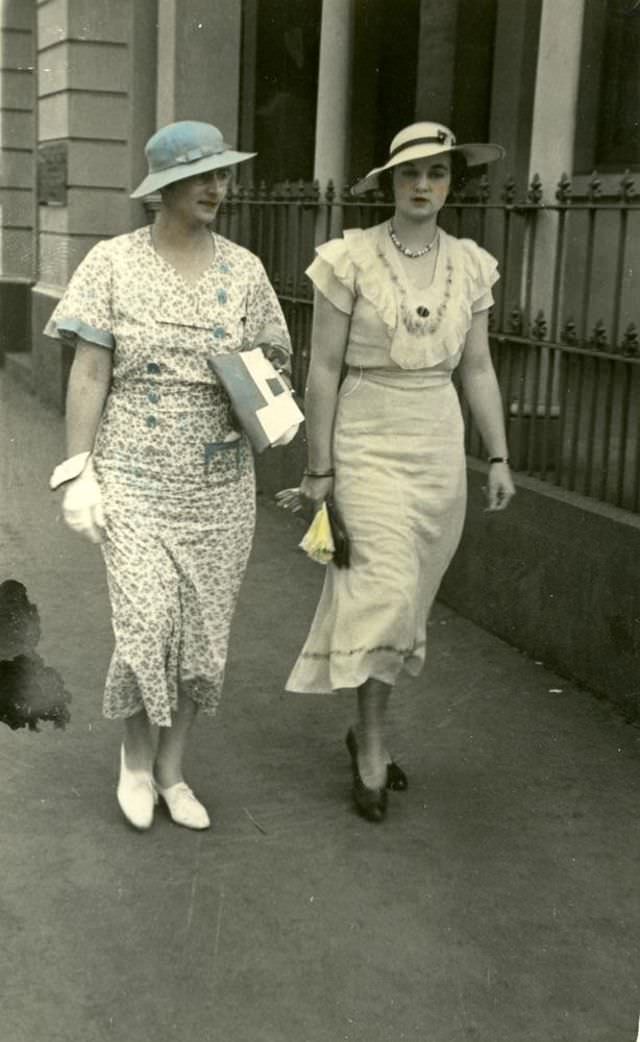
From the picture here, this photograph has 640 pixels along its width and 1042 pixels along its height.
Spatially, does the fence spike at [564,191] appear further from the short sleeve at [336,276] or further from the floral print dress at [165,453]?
the floral print dress at [165,453]

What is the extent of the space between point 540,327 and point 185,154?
8.95ft

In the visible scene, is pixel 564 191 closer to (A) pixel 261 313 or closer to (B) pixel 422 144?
(B) pixel 422 144

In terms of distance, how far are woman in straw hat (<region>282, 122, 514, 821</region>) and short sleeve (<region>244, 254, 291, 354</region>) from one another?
166mm

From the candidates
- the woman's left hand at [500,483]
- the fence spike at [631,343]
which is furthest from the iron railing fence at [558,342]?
the woman's left hand at [500,483]

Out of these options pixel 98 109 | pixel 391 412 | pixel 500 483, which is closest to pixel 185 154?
pixel 391 412

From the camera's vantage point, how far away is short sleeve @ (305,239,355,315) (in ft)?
15.6

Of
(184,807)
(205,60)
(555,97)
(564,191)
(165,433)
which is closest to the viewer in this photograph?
(165,433)

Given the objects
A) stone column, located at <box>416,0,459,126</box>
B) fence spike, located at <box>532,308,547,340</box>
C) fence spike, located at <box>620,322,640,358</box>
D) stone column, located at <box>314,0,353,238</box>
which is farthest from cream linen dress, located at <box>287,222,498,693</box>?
stone column, located at <box>416,0,459,126</box>

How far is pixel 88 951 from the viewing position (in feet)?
12.8

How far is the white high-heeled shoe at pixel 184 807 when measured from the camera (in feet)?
15.6

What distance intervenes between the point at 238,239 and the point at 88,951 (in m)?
7.63

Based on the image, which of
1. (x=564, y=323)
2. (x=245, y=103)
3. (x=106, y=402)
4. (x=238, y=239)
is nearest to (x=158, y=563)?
(x=106, y=402)

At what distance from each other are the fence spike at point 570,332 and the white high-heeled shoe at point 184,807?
270 centimetres

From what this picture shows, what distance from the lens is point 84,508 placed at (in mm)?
4324
